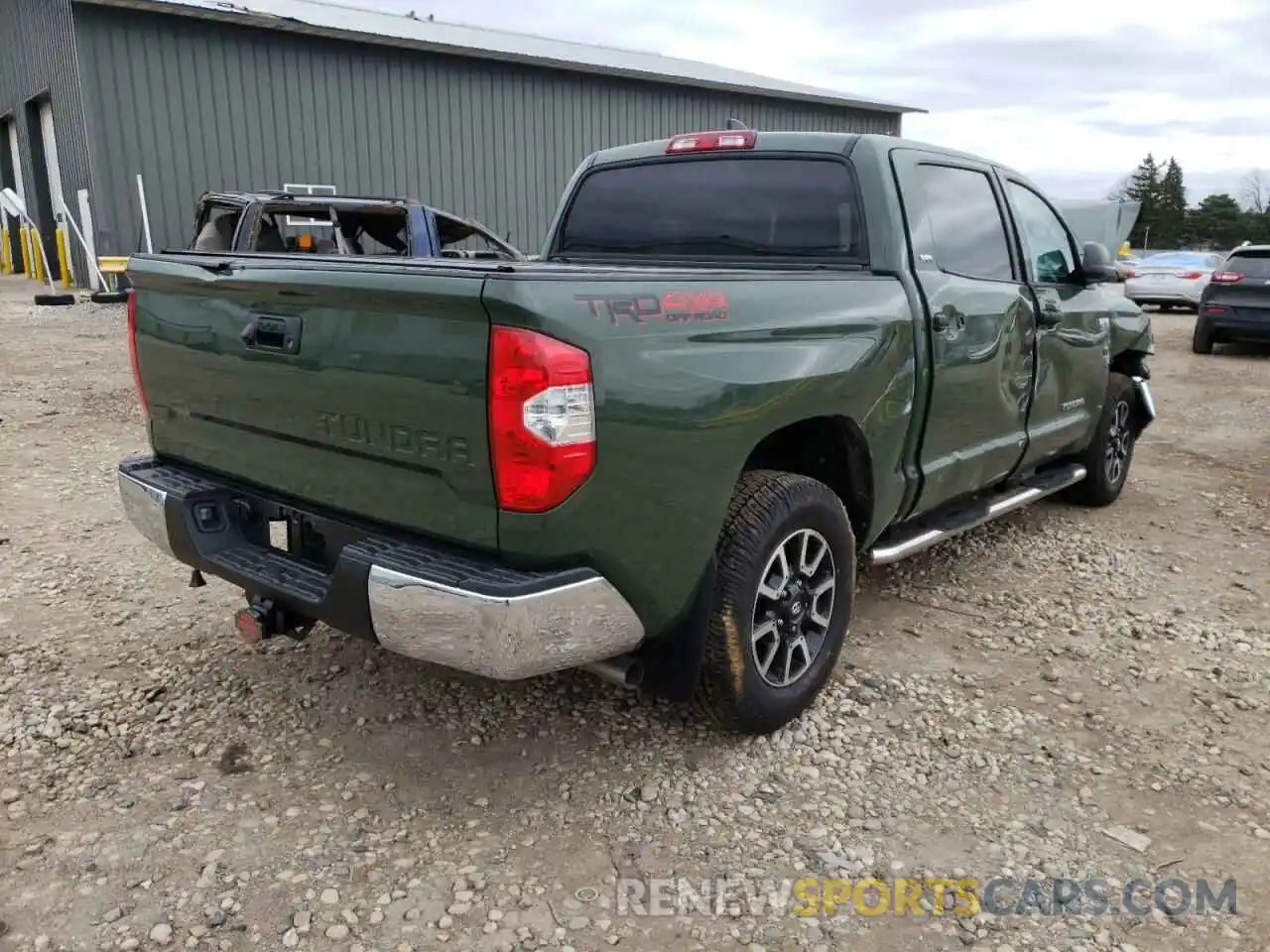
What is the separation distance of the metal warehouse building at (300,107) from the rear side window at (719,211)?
45.7 ft

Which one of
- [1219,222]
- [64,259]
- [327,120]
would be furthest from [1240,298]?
[1219,222]

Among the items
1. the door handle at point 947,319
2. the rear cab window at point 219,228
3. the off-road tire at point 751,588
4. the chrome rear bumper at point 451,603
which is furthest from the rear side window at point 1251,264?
the chrome rear bumper at point 451,603

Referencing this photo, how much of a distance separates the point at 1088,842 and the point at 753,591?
1134mm

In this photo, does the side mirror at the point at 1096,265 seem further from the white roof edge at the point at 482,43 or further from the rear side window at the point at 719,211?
the white roof edge at the point at 482,43

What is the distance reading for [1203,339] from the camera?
13750 mm

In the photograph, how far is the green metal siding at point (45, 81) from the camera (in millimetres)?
16016

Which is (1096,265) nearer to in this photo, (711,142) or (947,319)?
(947,319)

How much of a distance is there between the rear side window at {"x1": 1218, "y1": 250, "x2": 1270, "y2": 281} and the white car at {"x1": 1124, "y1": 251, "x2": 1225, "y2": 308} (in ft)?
21.3

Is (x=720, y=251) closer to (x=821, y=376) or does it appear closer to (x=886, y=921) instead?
(x=821, y=376)

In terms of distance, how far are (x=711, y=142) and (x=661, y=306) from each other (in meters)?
1.87

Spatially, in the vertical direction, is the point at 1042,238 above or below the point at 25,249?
above

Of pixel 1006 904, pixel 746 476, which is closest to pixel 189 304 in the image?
pixel 746 476

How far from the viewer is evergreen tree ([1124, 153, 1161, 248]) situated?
6644cm

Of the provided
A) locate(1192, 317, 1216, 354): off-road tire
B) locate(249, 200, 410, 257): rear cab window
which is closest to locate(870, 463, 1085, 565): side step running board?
locate(249, 200, 410, 257): rear cab window
